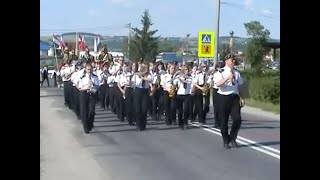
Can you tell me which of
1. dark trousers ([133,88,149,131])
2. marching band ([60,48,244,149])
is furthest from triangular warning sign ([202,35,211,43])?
dark trousers ([133,88,149,131])

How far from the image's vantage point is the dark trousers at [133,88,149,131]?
45.3 ft

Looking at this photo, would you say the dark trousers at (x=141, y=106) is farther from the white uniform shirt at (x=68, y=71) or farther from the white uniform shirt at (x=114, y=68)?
the white uniform shirt at (x=68, y=71)

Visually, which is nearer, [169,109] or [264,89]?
[169,109]

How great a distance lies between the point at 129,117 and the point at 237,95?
17.3ft

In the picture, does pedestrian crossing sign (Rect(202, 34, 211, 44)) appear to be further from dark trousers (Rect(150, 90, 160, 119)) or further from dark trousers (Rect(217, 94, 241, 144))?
dark trousers (Rect(217, 94, 241, 144))

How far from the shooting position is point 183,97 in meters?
14.8

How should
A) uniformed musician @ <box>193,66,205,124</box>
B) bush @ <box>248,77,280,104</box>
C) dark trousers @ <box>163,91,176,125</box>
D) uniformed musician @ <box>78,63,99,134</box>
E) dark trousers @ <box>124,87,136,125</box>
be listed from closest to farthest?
1. uniformed musician @ <box>78,63,99,134</box>
2. uniformed musician @ <box>193,66,205,124</box>
3. dark trousers @ <box>124,87,136,125</box>
4. dark trousers @ <box>163,91,176,125</box>
5. bush @ <box>248,77,280,104</box>

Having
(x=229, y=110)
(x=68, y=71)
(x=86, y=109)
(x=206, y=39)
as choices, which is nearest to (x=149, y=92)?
(x=86, y=109)

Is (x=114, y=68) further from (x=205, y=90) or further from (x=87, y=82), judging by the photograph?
(x=87, y=82)

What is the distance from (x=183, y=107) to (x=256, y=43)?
22.6m

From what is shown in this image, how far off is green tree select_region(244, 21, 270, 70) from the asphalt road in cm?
2009

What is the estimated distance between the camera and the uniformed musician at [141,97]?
1383cm

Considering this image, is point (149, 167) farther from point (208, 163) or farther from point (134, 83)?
point (134, 83)

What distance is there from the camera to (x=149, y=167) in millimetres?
8391
